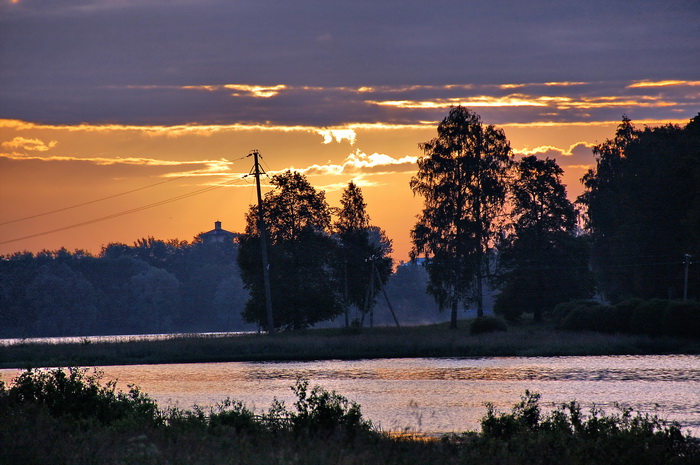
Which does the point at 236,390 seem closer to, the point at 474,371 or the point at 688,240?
the point at 474,371

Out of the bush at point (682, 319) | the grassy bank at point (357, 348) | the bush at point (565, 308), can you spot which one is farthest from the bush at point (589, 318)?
A: the bush at point (682, 319)

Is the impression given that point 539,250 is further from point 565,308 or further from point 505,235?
point 565,308

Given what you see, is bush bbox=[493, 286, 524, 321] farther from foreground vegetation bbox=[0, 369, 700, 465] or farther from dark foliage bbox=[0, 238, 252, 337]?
dark foliage bbox=[0, 238, 252, 337]

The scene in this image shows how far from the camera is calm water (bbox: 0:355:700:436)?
29438 millimetres

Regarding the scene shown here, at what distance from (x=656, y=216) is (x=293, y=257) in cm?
3164

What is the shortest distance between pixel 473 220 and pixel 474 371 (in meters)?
32.8

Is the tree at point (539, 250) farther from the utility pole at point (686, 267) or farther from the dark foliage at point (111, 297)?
the dark foliage at point (111, 297)

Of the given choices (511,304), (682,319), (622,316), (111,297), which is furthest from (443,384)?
(111,297)

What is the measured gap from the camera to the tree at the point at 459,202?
77.0m

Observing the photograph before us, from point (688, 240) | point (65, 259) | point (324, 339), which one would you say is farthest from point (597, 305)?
point (65, 259)

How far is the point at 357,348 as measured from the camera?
6212 centimetres

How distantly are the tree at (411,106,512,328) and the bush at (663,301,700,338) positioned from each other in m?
22.0

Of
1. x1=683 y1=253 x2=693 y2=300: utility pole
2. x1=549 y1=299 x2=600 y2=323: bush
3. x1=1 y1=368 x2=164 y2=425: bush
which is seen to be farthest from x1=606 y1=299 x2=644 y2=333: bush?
x1=1 y1=368 x2=164 y2=425: bush

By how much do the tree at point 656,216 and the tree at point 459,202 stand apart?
11.4m
